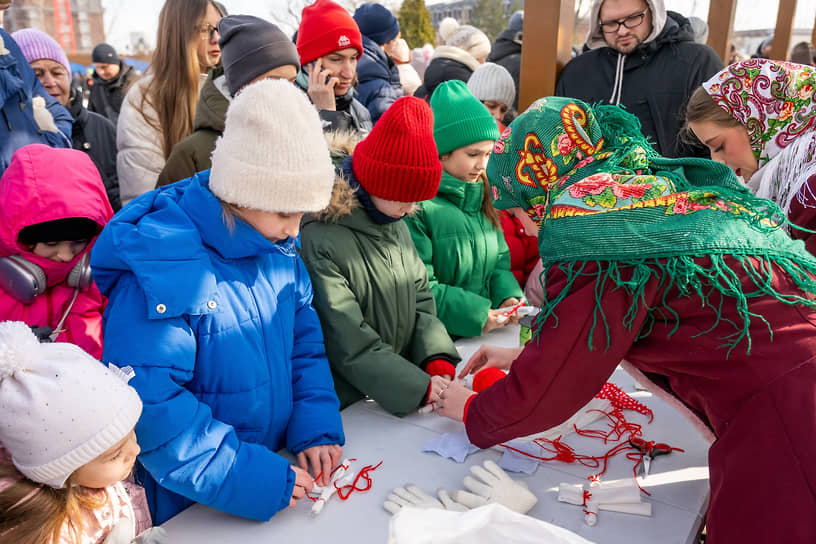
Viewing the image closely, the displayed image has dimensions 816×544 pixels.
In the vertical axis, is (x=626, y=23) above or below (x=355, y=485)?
above

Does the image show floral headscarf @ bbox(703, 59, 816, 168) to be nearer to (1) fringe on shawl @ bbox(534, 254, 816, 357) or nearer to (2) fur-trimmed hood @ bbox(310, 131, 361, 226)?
(1) fringe on shawl @ bbox(534, 254, 816, 357)

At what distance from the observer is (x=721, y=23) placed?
202 inches

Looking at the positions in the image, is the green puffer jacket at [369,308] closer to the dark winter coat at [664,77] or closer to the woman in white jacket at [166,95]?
the woman in white jacket at [166,95]

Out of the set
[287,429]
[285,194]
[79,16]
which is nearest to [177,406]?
[287,429]

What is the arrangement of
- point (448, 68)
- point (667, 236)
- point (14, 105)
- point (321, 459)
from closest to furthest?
point (667, 236)
point (321, 459)
point (14, 105)
point (448, 68)

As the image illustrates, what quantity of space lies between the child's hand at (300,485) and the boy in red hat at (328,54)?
169 cm

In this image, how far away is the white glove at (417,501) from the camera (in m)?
1.27

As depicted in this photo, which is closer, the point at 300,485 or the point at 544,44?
the point at 300,485

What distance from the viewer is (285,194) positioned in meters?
1.31

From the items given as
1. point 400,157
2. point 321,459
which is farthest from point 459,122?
point 321,459

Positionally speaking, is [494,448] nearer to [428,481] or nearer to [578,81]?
[428,481]

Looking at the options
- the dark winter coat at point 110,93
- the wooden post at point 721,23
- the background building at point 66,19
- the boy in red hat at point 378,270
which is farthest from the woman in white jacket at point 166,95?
the background building at point 66,19

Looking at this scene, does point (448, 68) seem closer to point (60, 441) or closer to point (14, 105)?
point (14, 105)

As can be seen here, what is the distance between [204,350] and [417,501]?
574 mm
